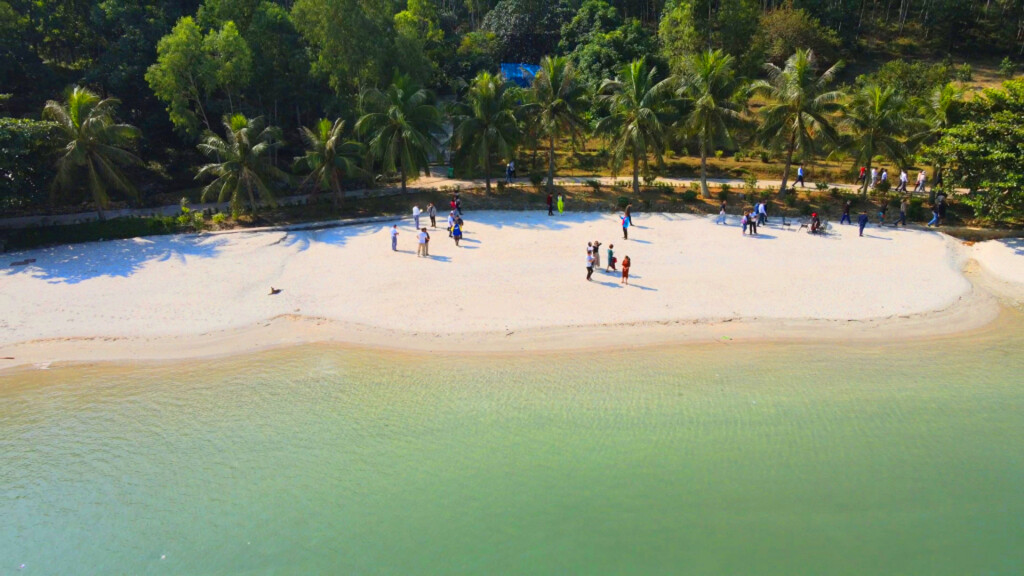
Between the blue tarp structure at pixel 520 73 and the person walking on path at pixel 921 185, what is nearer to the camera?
the person walking on path at pixel 921 185

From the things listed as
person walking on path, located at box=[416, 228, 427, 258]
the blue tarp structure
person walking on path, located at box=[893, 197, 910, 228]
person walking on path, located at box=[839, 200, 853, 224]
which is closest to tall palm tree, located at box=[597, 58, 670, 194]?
person walking on path, located at box=[839, 200, 853, 224]

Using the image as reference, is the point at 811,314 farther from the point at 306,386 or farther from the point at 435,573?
the point at 306,386

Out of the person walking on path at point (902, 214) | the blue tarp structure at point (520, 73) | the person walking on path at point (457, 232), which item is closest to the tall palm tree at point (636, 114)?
the person walking on path at point (457, 232)

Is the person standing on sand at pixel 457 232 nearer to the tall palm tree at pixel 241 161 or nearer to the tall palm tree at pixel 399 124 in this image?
the tall palm tree at pixel 399 124

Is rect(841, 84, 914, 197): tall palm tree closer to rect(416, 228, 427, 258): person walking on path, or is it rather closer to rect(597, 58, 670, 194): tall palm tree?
rect(597, 58, 670, 194): tall palm tree

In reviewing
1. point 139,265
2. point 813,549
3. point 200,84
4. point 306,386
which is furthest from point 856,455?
point 200,84

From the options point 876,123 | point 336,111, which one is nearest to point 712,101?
point 876,123

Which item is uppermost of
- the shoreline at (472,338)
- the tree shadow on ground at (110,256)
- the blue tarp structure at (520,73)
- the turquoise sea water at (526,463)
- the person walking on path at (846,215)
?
the blue tarp structure at (520,73)
